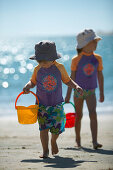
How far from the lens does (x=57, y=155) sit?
175 inches

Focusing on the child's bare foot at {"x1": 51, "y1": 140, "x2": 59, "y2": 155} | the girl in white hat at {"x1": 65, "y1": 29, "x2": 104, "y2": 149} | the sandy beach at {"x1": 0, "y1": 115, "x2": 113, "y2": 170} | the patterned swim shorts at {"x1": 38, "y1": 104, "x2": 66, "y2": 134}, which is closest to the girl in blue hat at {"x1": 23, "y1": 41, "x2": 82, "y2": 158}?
the patterned swim shorts at {"x1": 38, "y1": 104, "x2": 66, "y2": 134}

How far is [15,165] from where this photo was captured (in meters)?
3.79

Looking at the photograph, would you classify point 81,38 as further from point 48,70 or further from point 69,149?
point 69,149

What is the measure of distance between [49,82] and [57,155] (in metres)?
0.91

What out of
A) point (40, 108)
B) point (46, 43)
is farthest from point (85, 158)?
point (46, 43)

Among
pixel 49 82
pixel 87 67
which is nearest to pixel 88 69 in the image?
pixel 87 67

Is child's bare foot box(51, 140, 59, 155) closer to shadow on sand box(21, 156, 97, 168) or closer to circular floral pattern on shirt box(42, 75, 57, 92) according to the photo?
shadow on sand box(21, 156, 97, 168)

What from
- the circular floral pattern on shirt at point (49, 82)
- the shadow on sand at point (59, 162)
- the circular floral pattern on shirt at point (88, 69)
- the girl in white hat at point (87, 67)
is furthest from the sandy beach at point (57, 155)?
the circular floral pattern on shirt at point (88, 69)

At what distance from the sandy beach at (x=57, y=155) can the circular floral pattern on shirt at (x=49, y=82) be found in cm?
80

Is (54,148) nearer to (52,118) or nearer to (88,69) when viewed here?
(52,118)

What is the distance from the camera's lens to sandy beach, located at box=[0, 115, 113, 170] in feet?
12.4

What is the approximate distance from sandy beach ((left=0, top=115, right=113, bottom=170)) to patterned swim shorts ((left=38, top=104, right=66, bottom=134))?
35 cm

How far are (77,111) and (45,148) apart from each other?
1.05 meters

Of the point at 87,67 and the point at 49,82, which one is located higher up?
the point at 87,67
